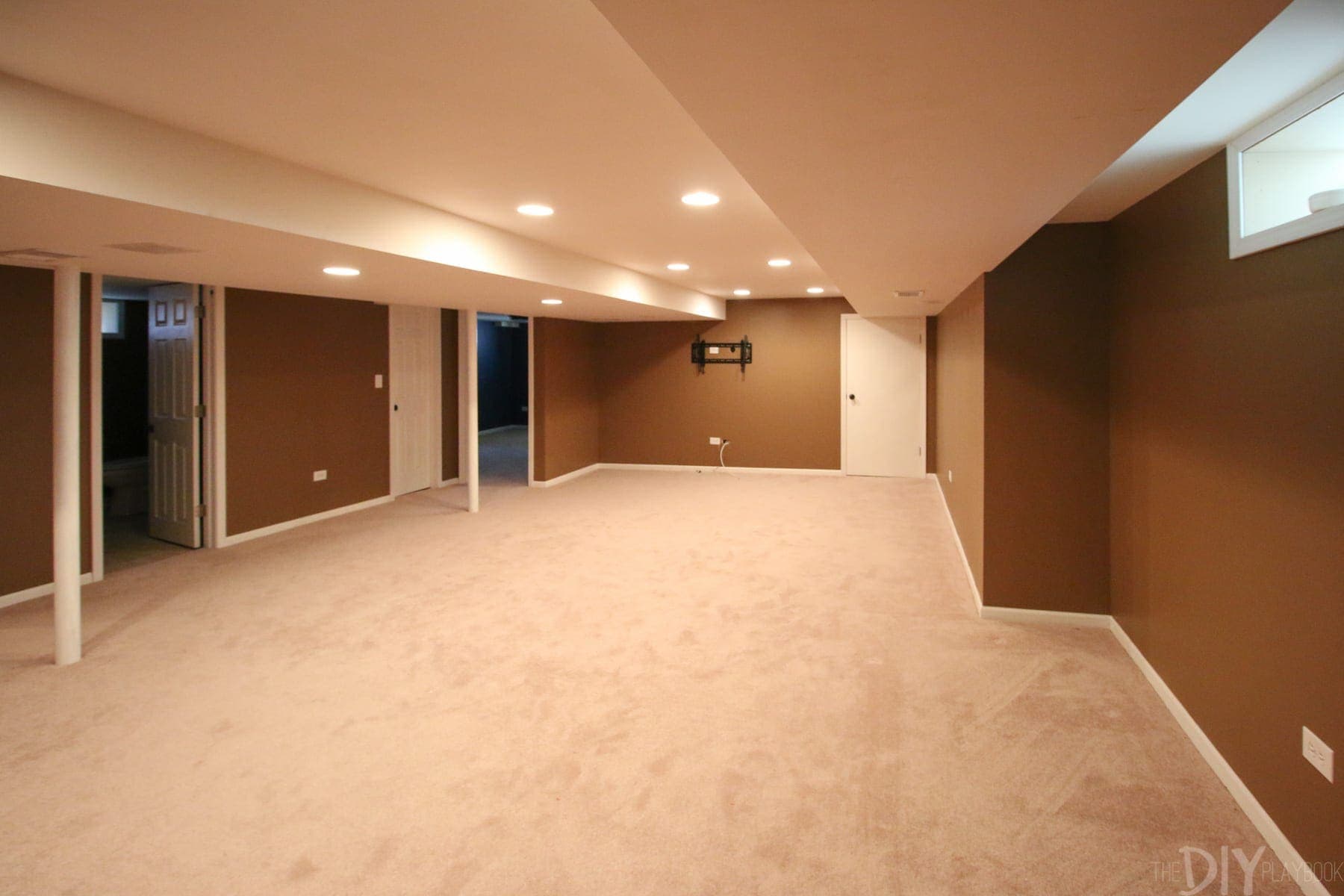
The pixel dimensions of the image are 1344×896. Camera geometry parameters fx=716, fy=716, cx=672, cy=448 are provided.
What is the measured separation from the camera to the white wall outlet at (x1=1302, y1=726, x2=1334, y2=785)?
175 centimetres

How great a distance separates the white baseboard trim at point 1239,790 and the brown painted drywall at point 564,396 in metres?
5.89

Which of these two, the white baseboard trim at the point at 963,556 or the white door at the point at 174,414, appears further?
the white door at the point at 174,414

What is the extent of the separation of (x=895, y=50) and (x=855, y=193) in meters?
1.02

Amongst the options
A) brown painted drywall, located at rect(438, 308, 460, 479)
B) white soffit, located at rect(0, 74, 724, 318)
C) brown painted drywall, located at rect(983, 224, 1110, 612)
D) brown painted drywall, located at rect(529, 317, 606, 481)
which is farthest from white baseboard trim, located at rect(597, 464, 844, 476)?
white soffit, located at rect(0, 74, 724, 318)

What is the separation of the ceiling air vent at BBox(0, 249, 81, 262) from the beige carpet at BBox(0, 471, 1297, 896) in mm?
1810

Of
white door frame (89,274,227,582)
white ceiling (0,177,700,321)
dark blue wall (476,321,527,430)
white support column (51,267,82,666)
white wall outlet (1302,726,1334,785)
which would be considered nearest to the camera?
white wall outlet (1302,726,1334,785)

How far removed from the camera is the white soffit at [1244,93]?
5.24ft

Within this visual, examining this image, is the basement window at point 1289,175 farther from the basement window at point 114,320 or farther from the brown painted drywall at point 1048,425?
the basement window at point 114,320

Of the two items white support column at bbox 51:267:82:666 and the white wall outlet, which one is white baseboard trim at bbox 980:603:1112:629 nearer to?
the white wall outlet

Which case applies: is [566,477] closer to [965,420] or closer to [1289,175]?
[965,420]

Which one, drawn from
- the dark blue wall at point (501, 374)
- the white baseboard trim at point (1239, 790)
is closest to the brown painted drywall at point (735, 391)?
the dark blue wall at point (501, 374)

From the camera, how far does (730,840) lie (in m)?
2.03

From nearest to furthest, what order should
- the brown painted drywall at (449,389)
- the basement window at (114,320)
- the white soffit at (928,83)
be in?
1. the white soffit at (928,83)
2. the basement window at (114,320)
3. the brown painted drywall at (449,389)

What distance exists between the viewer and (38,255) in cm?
311
